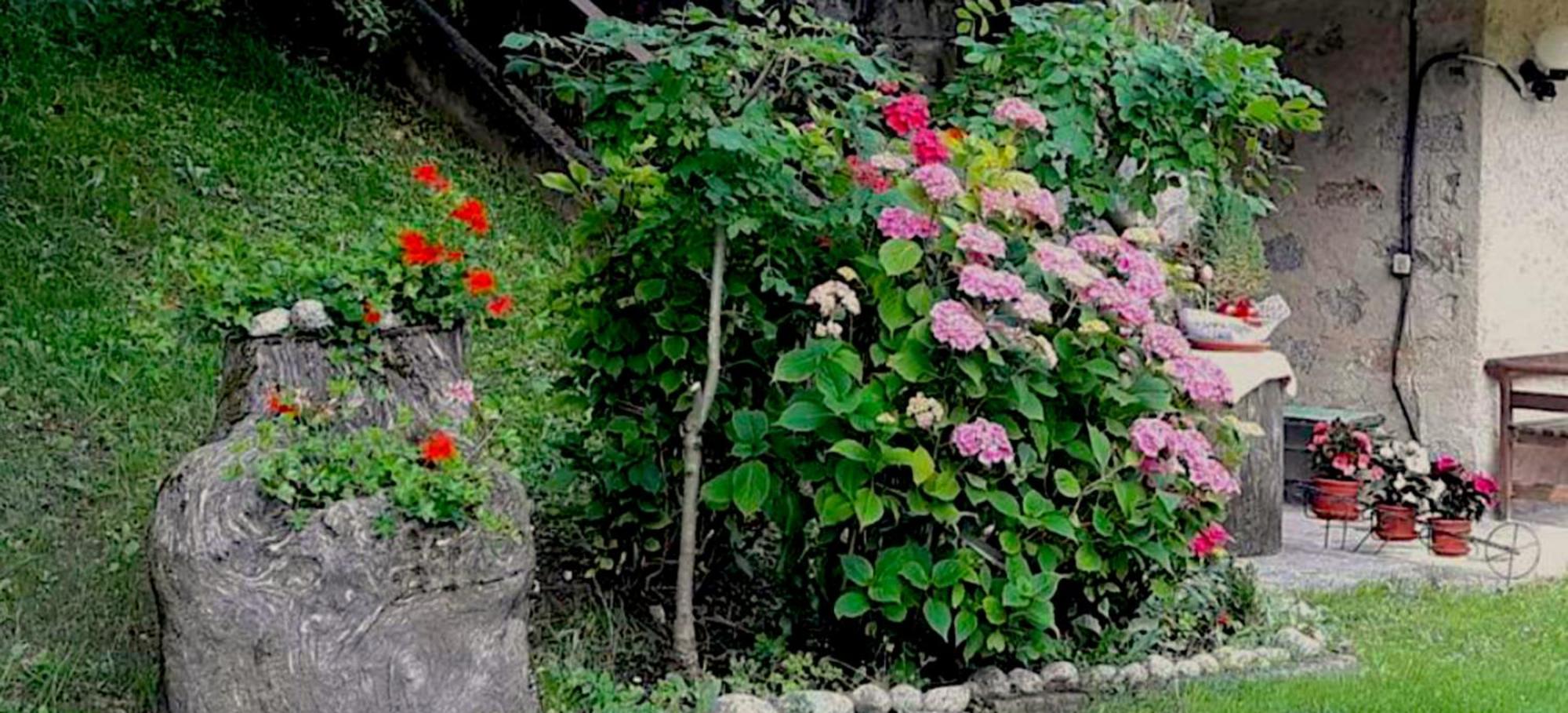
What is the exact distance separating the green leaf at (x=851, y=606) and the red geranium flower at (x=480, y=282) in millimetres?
857

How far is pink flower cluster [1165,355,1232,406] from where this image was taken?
278 centimetres

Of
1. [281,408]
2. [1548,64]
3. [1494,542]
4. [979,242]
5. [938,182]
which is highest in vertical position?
[1548,64]

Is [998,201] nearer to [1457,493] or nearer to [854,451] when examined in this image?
[854,451]

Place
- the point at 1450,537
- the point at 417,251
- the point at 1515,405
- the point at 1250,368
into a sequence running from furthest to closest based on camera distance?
the point at 1515,405, the point at 1450,537, the point at 1250,368, the point at 417,251

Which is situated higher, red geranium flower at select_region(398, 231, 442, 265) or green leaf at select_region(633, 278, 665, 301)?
red geranium flower at select_region(398, 231, 442, 265)

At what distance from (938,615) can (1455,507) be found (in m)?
2.59

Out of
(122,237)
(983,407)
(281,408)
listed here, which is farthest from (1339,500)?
(122,237)

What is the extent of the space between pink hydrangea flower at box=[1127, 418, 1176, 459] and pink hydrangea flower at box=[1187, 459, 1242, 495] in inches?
3.2

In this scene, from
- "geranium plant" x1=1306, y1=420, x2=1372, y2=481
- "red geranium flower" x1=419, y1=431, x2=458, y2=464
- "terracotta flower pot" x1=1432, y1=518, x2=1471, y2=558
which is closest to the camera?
"red geranium flower" x1=419, y1=431, x2=458, y2=464

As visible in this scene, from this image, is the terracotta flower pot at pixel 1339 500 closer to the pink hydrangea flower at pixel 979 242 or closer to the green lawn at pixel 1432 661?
the green lawn at pixel 1432 661

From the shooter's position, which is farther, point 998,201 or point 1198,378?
point 1198,378

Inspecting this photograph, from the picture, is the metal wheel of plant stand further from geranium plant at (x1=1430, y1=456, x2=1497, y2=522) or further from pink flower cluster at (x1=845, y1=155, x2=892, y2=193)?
pink flower cluster at (x1=845, y1=155, x2=892, y2=193)

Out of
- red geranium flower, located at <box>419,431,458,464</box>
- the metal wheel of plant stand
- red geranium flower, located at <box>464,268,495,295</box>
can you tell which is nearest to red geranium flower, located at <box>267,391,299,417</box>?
red geranium flower, located at <box>419,431,458,464</box>

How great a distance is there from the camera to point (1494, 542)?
4.67m
